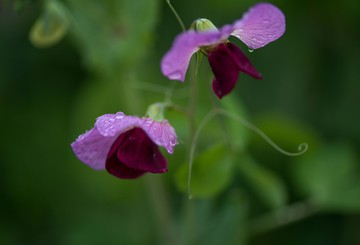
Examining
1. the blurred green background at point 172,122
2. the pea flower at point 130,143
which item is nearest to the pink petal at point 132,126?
the pea flower at point 130,143

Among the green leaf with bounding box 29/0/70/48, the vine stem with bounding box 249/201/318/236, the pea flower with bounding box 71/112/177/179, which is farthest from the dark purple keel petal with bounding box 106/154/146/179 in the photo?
the vine stem with bounding box 249/201/318/236

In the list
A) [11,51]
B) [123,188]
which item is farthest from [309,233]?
[11,51]

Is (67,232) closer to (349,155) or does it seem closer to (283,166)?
(283,166)

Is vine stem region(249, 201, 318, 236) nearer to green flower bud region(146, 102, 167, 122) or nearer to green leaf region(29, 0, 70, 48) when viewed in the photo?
green flower bud region(146, 102, 167, 122)

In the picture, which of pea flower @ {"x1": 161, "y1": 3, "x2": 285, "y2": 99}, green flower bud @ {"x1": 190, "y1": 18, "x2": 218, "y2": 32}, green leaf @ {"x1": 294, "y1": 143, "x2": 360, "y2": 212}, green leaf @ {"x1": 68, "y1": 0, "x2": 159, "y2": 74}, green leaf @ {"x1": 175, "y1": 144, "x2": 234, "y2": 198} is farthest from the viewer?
green leaf @ {"x1": 294, "y1": 143, "x2": 360, "y2": 212}

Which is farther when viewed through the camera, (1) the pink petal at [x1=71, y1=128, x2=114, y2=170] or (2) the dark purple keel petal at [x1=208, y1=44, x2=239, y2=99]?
(1) the pink petal at [x1=71, y1=128, x2=114, y2=170]

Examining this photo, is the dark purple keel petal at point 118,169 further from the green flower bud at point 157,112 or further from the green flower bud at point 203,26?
the green flower bud at point 203,26

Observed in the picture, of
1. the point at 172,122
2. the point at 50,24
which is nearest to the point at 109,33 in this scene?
the point at 50,24

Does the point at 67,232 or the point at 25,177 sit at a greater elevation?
the point at 25,177
